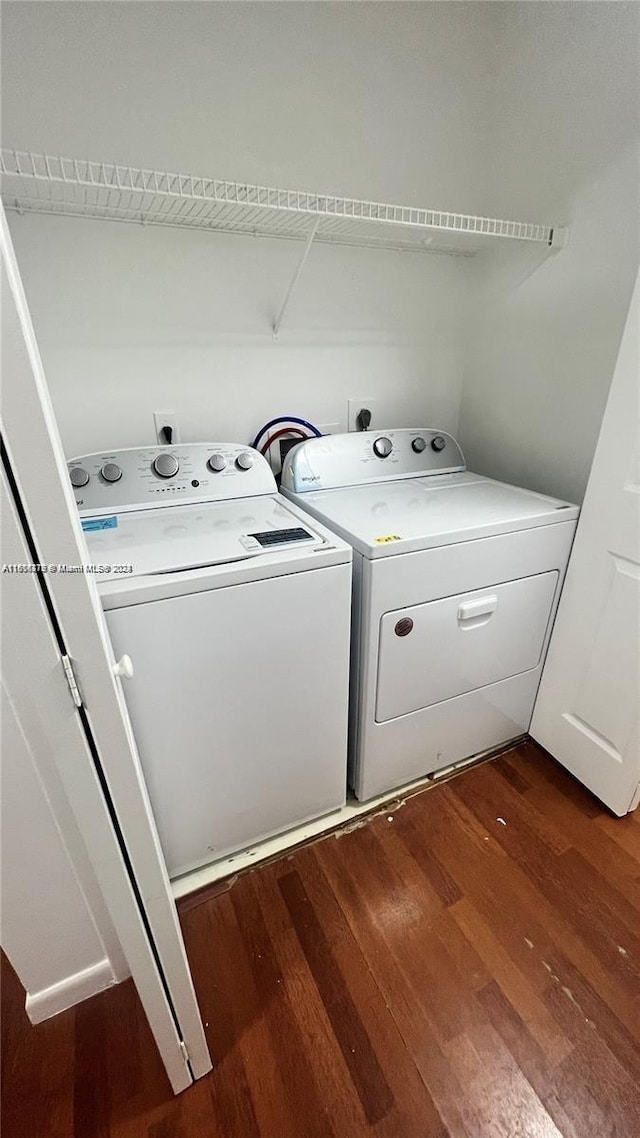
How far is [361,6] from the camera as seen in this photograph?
1363 mm

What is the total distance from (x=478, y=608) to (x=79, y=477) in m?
1.17

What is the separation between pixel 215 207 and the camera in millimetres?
1310

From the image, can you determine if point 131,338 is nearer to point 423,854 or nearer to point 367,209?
point 367,209

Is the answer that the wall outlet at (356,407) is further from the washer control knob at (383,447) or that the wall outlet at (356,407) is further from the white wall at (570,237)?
the white wall at (570,237)

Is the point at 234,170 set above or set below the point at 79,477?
above

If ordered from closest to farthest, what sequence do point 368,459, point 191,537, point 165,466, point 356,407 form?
point 191,537, point 165,466, point 368,459, point 356,407

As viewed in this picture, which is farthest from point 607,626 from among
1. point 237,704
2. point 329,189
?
point 329,189

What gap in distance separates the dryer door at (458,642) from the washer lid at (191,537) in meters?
0.34

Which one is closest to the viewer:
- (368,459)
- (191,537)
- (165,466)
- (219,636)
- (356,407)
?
(219,636)

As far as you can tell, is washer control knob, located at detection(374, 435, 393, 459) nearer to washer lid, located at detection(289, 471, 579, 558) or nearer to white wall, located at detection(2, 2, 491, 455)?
washer lid, located at detection(289, 471, 579, 558)

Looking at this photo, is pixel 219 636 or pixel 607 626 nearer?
pixel 219 636

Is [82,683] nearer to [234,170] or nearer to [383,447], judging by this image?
[383,447]

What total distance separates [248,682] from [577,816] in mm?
1174

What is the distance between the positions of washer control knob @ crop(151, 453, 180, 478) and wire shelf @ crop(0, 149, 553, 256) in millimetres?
626
